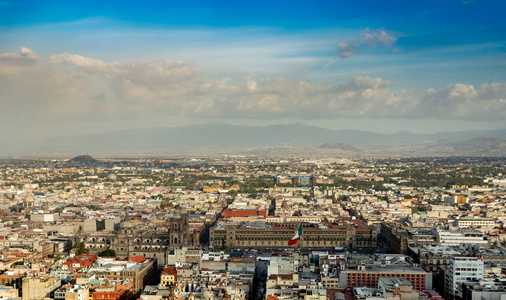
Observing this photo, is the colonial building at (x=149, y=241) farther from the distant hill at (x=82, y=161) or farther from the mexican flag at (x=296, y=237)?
the distant hill at (x=82, y=161)

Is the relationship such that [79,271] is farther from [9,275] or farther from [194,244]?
[194,244]

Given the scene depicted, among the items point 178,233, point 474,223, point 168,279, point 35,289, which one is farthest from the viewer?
point 474,223

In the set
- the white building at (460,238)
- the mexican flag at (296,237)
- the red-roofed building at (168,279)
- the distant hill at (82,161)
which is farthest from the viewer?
the distant hill at (82,161)

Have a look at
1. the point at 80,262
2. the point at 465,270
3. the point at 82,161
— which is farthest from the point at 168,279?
the point at 82,161

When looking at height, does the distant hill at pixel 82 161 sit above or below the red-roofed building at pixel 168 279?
above

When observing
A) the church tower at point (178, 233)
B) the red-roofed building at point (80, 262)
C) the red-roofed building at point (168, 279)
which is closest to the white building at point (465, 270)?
the red-roofed building at point (168, 279)

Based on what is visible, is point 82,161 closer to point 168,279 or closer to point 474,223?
point 474,223

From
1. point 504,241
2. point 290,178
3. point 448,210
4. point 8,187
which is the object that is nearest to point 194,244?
point 504,241

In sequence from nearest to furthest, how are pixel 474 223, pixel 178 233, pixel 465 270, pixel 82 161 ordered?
pixel 465 270 < pixel 178 233 < pixel 474 223 < pixel 82 161
